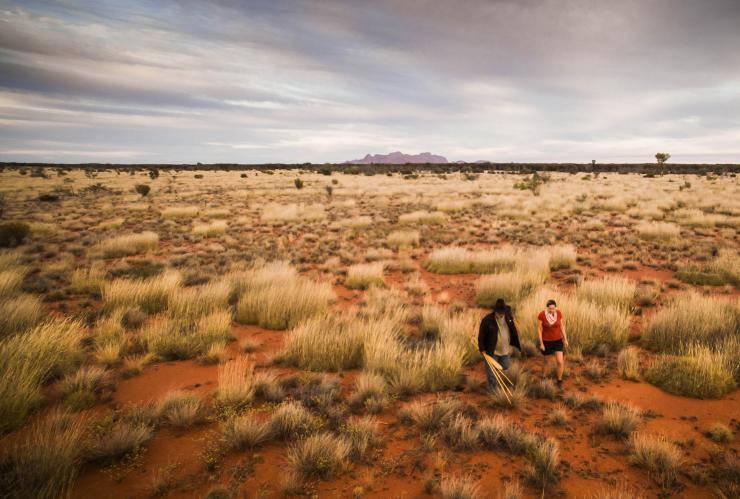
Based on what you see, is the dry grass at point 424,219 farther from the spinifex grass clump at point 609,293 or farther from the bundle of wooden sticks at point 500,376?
the bundle of wooden sticks at point 500,376

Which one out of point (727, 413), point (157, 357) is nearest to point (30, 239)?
point (157, 357)

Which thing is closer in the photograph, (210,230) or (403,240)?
(403,240)

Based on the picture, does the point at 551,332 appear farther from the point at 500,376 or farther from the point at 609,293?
the point at 609,293

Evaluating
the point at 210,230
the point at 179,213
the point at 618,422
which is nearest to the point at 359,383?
the point at 618,422

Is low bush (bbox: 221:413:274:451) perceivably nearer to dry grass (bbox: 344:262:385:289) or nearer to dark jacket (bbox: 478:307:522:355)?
dark jacket (bbox: 478:307:522:355)

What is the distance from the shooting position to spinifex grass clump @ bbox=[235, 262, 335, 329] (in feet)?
25.5

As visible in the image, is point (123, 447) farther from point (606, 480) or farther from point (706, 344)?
point (706, 344)

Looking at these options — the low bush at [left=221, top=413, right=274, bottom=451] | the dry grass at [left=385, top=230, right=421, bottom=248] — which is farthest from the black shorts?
the dry grass at [left=385, top=230, right=421, bottom=248]

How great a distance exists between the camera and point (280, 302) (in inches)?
319

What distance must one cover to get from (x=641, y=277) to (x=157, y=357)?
42.0ft

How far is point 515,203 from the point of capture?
25.3 meters

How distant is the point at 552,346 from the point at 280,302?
5.43 meters

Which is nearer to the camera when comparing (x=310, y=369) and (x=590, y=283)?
(x=310, y=369)

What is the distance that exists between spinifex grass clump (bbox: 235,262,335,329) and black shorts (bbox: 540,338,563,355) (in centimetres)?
445
